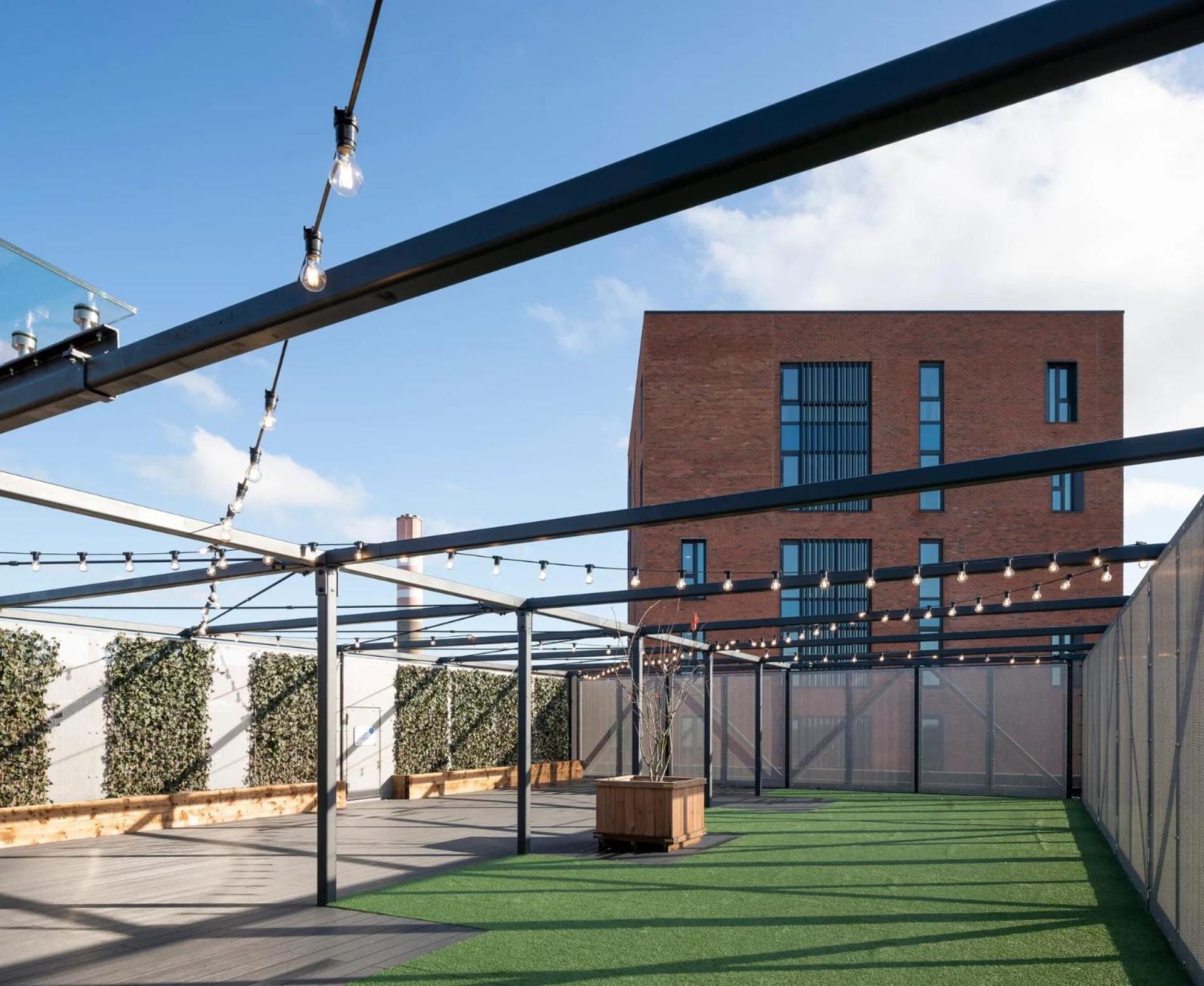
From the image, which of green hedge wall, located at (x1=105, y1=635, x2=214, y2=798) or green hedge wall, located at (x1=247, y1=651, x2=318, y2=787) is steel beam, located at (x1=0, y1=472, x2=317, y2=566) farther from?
green hedge wall, located at (x1=247, y1=651, x2=318, y2=787)

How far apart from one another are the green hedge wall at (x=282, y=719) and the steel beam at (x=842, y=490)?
9230 millimetres

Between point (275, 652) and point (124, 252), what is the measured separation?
10.5m

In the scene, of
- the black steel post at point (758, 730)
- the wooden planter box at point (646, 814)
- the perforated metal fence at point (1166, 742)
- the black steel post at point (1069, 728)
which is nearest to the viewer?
the perforated metal fence at point (1166, 742)

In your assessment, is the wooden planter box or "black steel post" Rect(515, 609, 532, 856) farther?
the wooden planter box

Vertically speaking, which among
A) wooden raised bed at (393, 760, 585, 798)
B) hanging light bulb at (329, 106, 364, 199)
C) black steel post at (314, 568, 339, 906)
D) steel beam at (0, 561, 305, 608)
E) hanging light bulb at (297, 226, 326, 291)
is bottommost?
wooden raised bed at (393, 760, 585, 798)

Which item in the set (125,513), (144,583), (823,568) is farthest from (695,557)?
(125,513)

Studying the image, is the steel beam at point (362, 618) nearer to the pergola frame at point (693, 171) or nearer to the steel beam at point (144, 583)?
the steel beam at point (144, 583)

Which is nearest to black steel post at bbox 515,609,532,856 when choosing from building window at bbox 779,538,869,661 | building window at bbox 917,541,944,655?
building window at bbox 779,538,869,661

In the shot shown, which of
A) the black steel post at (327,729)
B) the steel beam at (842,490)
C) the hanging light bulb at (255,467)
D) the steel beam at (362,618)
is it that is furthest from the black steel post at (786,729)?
the hanging light bulb at (255,467)

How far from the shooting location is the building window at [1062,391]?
30.4 meters

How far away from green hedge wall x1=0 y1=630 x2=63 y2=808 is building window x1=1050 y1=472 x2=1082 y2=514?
25617 millimetres

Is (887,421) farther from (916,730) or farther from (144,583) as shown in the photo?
(144,583)

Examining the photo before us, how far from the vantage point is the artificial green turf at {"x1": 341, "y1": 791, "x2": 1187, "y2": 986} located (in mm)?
6945

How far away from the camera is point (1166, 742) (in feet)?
25.9
